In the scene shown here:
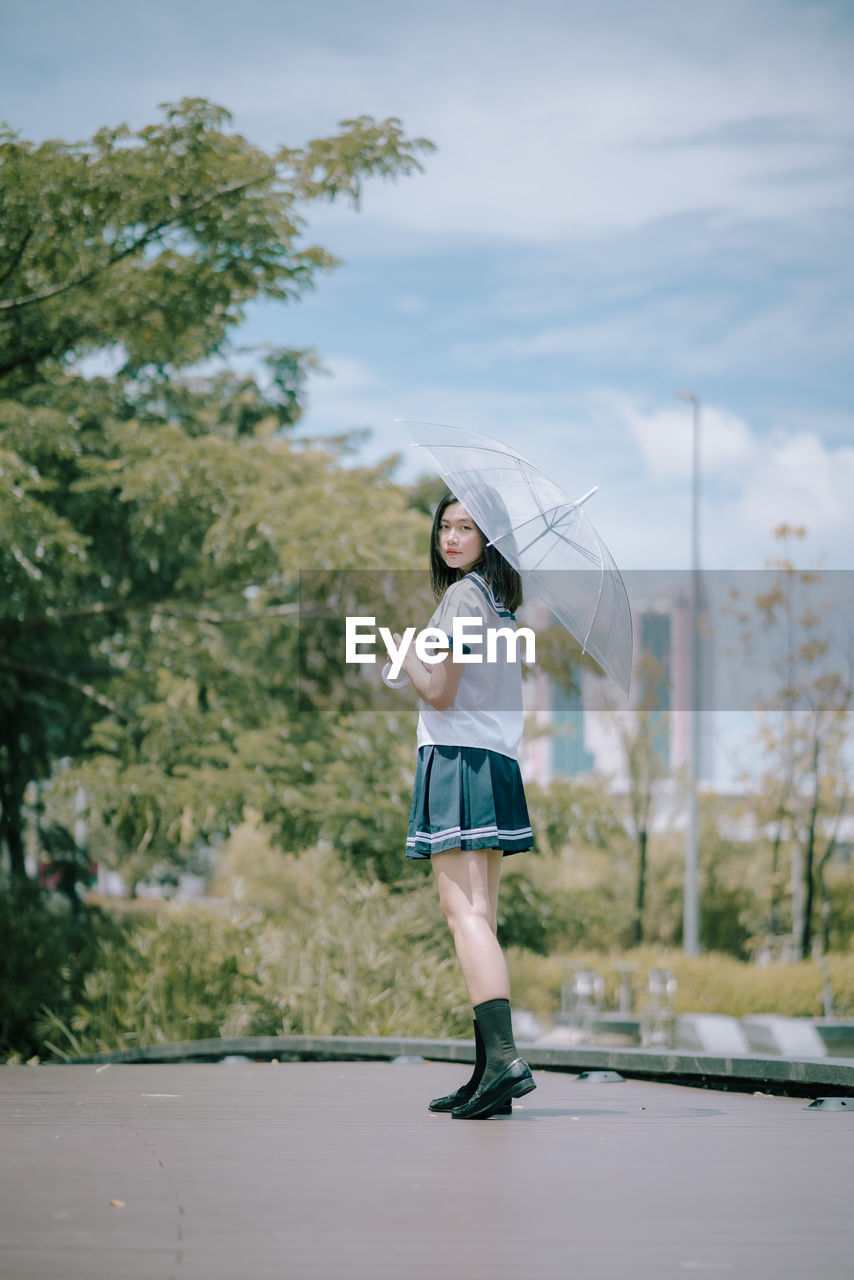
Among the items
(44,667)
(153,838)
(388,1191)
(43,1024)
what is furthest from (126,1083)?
(44,667)

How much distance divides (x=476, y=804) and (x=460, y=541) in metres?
0.84

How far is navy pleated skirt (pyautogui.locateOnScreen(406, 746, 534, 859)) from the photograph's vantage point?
4.57 m

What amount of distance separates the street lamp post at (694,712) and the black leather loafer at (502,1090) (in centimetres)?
1959

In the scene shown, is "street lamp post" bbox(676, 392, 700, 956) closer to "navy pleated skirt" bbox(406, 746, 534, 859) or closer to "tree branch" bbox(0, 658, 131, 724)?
"tree branch" bbox(0, 658, 131, 724)

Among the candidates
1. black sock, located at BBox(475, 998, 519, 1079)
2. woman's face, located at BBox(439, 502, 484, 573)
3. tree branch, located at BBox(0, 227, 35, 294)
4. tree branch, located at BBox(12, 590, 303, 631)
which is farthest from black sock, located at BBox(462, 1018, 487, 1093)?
tree branch, located at BBox(12, 590, 303, 631)

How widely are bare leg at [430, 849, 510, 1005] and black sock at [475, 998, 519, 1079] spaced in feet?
0.09

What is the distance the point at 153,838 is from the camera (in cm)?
1473

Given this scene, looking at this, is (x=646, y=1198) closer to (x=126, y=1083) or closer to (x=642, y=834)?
(x=126, y=1083)

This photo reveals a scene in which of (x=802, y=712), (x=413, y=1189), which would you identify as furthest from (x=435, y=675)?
(x=802, y=712)

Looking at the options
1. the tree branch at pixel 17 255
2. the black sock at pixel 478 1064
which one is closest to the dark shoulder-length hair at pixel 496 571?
the black sock at pixel 478 1064

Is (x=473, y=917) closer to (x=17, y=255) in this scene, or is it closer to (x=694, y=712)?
(x=17, y=255)

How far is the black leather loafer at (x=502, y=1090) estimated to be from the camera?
449 centimetres

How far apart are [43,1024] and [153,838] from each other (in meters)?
2.28

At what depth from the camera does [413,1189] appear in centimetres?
336
